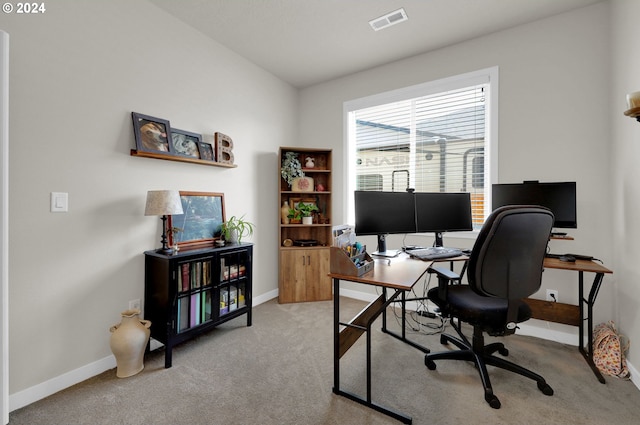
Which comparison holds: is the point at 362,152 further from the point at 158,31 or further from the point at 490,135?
the point at 158,31

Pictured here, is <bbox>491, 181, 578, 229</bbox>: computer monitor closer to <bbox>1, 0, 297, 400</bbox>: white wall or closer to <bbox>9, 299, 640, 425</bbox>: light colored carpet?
<bbox>9, 299, 640, 425</bbox>: light colored carpet

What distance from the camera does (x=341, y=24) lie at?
2.59 m

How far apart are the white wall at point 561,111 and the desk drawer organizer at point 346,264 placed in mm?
1638

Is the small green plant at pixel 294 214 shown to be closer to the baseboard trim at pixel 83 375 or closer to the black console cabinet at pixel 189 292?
the black console cabinet at pixel 189 292

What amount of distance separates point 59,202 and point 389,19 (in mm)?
2979

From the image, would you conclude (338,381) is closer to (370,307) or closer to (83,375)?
(370,307)

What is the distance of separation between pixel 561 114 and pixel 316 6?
2.34 m

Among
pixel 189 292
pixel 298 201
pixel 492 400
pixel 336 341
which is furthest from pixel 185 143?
pixel 492 400

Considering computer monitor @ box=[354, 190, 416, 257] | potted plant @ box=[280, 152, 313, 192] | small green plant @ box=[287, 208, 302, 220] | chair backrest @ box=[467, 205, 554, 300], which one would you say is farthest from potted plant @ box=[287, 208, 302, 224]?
chair backrest @ box=[467, 205, 554, 300]

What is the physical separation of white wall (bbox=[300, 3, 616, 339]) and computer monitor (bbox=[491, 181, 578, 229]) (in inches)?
11.5

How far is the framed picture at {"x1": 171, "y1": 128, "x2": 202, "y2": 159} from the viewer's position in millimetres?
2447

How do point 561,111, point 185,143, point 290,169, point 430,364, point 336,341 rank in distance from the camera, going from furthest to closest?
point 290,169, point 185,143, point 561,111, point 430,364, point 336,341

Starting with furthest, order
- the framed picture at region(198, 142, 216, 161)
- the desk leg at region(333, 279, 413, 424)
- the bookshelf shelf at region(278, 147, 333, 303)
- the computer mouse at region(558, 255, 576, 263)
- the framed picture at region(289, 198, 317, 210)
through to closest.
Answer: the framed picture at region(289, 198, 317, 210)
the bookshelf shelf at region(278, 147, 333, 303)
the framed picture at region(198, 142, 216, 161)
the computer mouse at region(558, 255, 576, 263)
the desk leg at region(333, 279, 413, 424)

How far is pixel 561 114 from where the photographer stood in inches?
95.3
